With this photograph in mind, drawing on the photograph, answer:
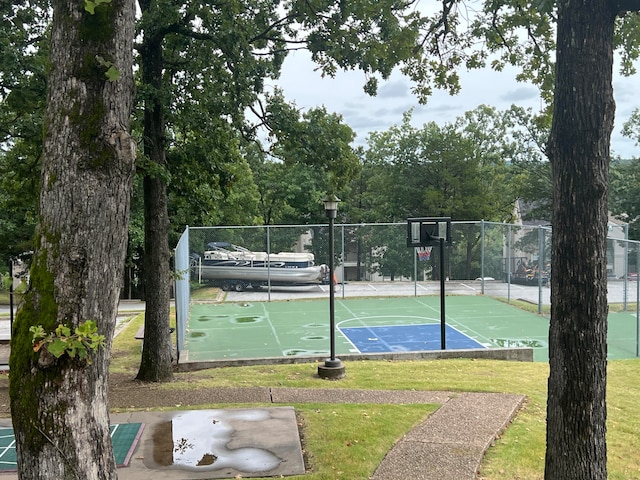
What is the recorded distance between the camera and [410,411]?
24.2 ft

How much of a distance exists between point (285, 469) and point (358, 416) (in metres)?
1.81

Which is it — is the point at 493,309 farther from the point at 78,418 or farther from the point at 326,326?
the point at 78,418

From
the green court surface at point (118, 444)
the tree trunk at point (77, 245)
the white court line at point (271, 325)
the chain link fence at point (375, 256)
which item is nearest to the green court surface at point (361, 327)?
the white court line at point (271, 325)

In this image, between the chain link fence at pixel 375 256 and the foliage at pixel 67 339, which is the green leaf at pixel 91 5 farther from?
the chain link fence at pixel 375 256

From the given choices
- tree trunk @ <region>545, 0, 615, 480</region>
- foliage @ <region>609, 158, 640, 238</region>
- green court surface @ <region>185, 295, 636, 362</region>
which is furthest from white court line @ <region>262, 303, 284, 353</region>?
foliage @ <region>609, 158, 640, 238</region>

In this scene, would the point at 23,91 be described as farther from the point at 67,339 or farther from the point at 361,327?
the point at 361,327

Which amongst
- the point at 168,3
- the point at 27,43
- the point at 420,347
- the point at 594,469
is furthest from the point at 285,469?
the point at 420,347

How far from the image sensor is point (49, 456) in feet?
9.74

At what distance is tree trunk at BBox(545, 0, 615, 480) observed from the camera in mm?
3734

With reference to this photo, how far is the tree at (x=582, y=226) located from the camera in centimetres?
373

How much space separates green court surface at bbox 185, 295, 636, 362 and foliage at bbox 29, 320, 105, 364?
10095mm

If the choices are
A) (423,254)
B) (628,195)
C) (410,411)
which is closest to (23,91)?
(410,411)

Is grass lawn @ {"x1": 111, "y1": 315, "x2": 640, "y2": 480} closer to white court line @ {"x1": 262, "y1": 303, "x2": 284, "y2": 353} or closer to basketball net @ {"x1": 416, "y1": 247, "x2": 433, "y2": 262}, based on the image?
white court line @ {"x1": 262, "y1": 303, "x2": 284, "y2": 353}

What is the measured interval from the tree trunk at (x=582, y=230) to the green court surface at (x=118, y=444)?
3.95 m
